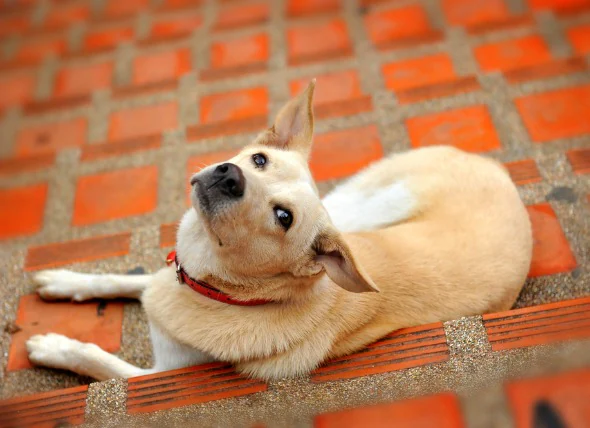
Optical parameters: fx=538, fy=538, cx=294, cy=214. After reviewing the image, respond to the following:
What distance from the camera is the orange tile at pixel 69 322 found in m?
2.37

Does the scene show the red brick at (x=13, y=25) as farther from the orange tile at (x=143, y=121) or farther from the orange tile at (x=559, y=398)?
the orange tile at (x=559, y=398)

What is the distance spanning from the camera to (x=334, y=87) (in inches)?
135

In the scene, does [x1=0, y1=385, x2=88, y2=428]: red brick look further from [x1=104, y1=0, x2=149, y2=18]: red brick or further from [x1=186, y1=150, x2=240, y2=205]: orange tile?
[x1=104, y1=0, x2=149, y2=18]: red brick

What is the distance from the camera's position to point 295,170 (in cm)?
196

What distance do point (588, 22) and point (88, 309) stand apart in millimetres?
3535

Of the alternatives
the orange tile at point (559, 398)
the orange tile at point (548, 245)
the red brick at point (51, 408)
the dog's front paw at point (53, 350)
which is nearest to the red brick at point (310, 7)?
the orange tile at point (548, 245)

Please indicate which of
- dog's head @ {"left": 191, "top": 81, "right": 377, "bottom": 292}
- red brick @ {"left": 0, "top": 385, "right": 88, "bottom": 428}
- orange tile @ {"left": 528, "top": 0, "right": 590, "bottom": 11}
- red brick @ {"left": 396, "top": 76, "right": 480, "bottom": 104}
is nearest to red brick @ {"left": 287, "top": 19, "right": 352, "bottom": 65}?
red brick @ {"left": 396, "top": 76, "right": 480, "bottom": 104}

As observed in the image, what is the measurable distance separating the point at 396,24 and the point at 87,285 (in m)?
2.74

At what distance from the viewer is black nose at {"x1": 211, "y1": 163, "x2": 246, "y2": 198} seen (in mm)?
1701

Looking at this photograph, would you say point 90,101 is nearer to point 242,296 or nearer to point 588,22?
point 242,296

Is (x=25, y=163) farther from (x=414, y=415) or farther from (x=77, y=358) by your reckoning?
(x=414, y=415)

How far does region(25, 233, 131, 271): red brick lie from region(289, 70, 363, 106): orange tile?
1426 millimetres

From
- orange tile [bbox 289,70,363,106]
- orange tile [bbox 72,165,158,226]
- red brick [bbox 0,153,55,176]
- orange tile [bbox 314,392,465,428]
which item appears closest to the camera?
orange tile [bbox 314,392,465,428]

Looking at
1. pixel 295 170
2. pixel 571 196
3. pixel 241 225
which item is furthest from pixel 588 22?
pixel 241 225
